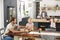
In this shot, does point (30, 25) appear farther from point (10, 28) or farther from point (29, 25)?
point (10, 28)

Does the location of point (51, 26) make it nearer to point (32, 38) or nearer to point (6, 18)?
point (32, 38)

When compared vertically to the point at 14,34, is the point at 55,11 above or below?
above

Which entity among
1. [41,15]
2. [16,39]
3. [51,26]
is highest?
[41,15]

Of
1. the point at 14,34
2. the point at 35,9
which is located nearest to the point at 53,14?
the point at 35,9

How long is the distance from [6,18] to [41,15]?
465 mm

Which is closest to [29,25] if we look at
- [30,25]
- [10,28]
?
[30,25]

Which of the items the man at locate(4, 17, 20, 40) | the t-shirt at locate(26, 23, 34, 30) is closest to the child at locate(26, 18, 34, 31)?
the t-shirt at locate(26, 23, 34, 30)

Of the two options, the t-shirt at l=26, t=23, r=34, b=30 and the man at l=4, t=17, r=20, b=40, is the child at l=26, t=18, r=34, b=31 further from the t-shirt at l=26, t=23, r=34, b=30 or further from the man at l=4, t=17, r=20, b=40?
the man at l=4, t=17, r=20, b=40

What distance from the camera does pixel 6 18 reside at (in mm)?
2121

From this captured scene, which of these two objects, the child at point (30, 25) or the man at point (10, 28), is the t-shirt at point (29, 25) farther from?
the man at point (10, 28)

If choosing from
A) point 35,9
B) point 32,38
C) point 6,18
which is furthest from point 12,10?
point 32,38

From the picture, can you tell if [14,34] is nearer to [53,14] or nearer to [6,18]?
[6,18]

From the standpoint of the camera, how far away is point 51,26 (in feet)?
6.92

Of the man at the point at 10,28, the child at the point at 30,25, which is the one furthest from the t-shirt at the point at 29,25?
the man at the point at 10,28
